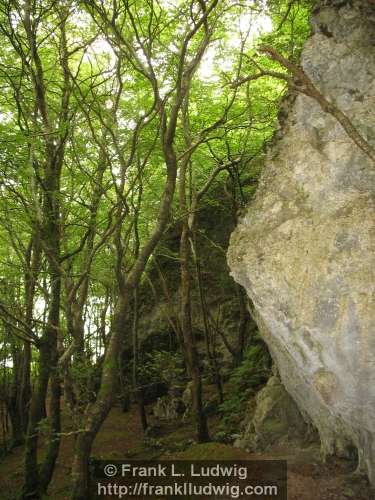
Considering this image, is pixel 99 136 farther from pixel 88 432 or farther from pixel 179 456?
pixel 179 456

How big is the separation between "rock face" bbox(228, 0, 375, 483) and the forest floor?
56 centimetres

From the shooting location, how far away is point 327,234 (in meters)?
5.12

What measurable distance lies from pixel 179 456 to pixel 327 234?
617 centimetres

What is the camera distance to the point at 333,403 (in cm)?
517

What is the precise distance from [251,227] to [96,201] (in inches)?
142

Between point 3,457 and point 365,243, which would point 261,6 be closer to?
point 365,243

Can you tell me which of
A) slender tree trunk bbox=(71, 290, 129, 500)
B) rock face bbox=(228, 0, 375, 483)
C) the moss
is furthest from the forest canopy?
the moss

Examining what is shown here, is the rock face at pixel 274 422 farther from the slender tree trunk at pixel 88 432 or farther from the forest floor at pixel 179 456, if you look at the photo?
the slender tree trunk at pixel 88 432

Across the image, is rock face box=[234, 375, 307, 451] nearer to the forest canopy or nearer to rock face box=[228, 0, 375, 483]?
the forest canopy

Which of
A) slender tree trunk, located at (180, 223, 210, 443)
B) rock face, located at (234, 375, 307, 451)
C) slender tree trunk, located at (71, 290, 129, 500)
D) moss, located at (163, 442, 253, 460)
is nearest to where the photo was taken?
slender tree trunk, located at (71, 290, 129, 500)

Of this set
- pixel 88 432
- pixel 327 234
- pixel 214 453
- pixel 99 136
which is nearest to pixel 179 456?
pixel 214 453

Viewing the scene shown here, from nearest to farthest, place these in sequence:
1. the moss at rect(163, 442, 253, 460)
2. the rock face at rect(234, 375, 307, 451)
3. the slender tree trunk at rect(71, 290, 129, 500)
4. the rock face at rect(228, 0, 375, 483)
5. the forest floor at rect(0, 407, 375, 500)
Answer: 1. the rock face at rect(228, 0, 375, 483)
2. the forest floor at rect(0, 407, 375, 500)
3. the slender tree trunk at rect(71, 290, 129, 500)
4. the moss at rect(163, 442, 253, 460)
5. the rock face at rect(234, 375, 307, 451)

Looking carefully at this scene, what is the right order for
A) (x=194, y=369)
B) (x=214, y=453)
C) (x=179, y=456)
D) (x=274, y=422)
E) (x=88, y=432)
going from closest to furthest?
(x=88, y=432) < (x=214, y=453) < (x=179, y=456) < (x=274, y=422) < (x=194, y=369)

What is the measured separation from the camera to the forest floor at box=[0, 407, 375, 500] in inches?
242
